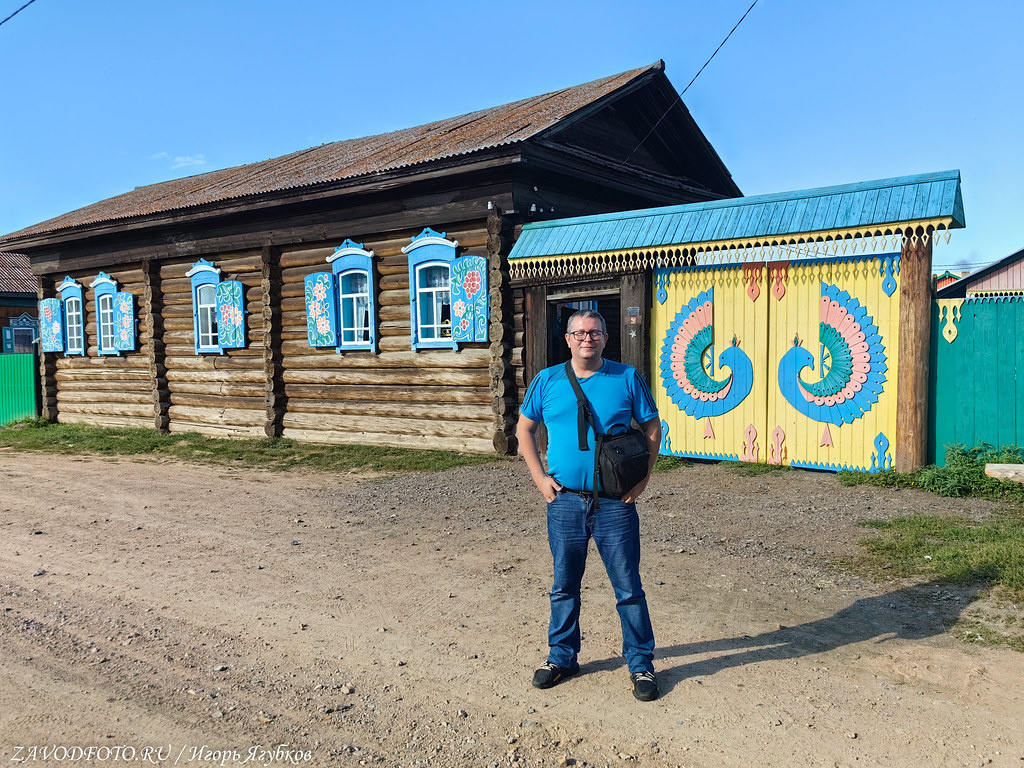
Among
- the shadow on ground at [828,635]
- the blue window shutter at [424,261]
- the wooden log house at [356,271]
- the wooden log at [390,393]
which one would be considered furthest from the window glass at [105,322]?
the shadow on ground at [828,635]

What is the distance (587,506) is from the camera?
3682mm

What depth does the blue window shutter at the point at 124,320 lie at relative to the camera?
15.3 meters

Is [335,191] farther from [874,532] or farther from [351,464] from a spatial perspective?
[874,532]

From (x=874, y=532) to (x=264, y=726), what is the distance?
482 cm

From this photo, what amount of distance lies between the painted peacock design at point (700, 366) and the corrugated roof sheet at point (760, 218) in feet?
2.61

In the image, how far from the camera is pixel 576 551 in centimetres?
370

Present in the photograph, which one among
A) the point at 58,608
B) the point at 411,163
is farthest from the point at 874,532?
the point at 411,163

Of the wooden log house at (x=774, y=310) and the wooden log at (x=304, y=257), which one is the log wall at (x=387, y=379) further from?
the wooden log house at (x=774, y=310)

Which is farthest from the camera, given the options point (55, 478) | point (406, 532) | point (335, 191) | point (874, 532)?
point (335, 191)

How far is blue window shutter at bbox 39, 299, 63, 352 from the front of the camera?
16.8 meters

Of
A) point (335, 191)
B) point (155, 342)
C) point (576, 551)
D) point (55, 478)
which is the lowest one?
point (55, 478)

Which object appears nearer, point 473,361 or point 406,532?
point 406,532

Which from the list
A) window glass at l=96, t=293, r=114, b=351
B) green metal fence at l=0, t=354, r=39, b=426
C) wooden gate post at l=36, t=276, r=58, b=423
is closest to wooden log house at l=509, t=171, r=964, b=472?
window glass at l=96, t=293, r=114, b=351

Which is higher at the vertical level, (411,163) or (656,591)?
(411,163)
